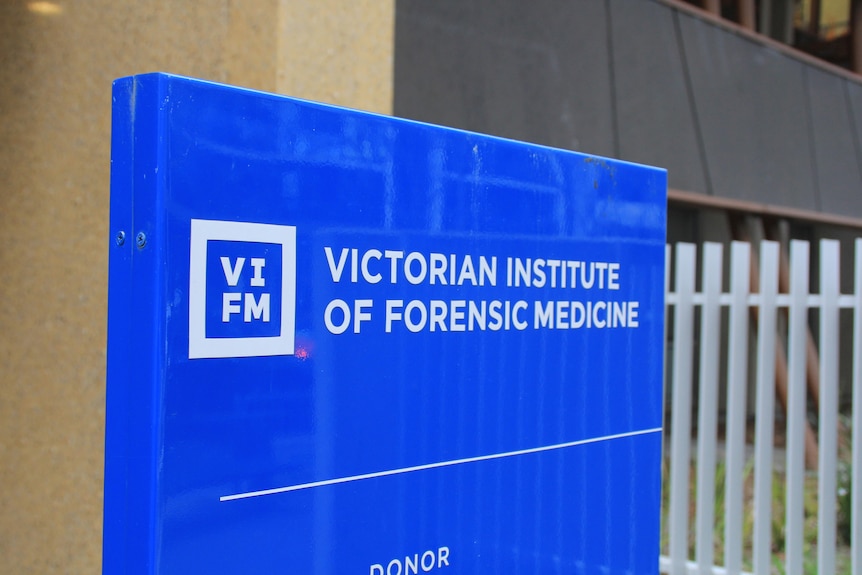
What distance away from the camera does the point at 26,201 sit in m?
3.21

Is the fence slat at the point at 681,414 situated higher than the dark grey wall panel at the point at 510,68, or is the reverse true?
the dark grey wall panel at the point at 510,68

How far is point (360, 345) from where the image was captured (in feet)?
4.34

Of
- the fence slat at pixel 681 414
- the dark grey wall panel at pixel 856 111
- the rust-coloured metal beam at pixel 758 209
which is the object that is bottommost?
the fence slat at pixel 681 414

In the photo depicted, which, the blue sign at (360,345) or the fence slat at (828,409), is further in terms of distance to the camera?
the fence slat at (828,409)

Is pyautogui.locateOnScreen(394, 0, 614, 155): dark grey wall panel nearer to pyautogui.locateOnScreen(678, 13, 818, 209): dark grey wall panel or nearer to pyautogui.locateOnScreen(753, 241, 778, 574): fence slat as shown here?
pyautogui.locateOnScreen(678, 13, 818, 209): dark grey wall panel

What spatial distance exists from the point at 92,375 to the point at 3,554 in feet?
2.61

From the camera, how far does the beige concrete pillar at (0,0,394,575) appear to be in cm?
301

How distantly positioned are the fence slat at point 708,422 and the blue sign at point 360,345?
2.39 metres

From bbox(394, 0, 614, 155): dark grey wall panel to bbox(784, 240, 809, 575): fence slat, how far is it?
81.3 inches

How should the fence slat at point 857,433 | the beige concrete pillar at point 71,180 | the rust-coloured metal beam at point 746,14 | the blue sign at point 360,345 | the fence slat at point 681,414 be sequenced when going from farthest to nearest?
the rust-coloured metal beam at point 746,14
the fence slat at point 681,414
the fence slat at point 857,433
the beige concrete pillar at point 71,180
the blue sign at point 360,345

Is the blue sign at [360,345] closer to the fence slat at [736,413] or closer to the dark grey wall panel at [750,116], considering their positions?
the fence slat at [736,413]

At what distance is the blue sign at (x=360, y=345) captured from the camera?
1.13m

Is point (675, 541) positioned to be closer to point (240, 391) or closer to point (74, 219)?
point (74, 219)

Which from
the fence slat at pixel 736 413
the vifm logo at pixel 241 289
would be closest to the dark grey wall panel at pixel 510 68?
the fence slat at pixel 736 413
